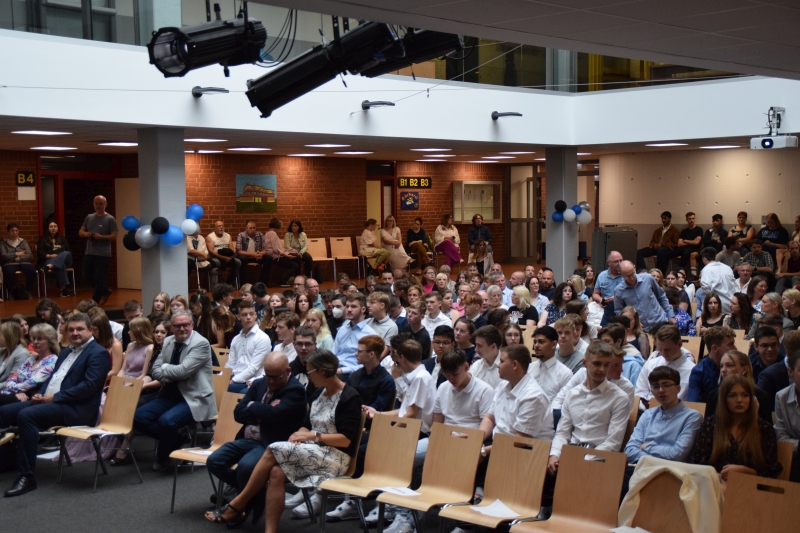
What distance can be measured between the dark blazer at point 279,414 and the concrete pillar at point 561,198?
36.2 ft

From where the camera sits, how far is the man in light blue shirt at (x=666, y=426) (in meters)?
4.89

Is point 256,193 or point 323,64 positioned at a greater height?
point 323,64

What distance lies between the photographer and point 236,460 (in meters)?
5.97

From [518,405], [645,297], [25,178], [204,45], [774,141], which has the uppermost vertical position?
[204,45]

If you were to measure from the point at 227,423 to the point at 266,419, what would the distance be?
69 cm

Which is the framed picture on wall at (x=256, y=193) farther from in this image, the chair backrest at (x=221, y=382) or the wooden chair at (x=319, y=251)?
the chair backrest at (x=221, y=382)

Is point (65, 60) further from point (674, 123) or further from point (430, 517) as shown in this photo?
point (674, 123)

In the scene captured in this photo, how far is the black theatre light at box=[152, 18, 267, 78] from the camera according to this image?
23.0 ft

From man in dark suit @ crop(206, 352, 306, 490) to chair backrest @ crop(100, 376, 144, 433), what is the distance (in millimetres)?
1283

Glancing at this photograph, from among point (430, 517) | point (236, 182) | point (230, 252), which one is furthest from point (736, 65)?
point (236, 182)

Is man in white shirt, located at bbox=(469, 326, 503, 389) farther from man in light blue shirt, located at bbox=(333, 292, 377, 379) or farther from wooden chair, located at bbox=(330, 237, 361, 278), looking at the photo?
wooden chair, located at bbox=(330, 237, 361, 278)

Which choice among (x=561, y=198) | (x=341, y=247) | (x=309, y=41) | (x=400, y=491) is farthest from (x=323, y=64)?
(x=341, y=247)

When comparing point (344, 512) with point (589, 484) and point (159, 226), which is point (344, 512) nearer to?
point (589, 484)

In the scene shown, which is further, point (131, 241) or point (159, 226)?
point (131, 241)
